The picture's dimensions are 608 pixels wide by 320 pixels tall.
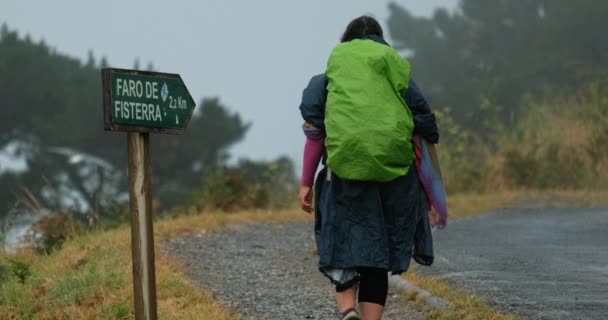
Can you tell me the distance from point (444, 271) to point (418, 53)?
46879mm

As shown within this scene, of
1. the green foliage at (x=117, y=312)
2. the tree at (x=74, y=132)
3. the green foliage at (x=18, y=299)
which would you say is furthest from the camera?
the tree at (x=74, y=132)

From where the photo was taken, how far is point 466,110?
44.9m

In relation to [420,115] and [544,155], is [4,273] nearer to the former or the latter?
[420,115]

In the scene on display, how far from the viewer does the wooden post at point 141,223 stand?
6398 mm

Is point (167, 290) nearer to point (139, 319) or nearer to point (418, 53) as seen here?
point (139, 319)

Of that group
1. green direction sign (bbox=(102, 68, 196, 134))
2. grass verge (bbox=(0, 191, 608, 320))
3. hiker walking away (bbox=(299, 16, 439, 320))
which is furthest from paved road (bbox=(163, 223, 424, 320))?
hiker walking away (bbox=(299, 16, 439, 320))

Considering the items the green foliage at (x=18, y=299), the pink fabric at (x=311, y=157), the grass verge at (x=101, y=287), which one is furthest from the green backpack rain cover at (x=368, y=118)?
the green foliage at (x=18, y=299)

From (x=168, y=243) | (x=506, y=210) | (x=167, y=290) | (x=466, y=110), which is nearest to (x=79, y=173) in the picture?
(x=466, y=110)

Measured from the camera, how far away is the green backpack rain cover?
5852 mm

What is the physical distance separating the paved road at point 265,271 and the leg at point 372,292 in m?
1.70

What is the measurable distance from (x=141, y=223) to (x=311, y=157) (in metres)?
0.94

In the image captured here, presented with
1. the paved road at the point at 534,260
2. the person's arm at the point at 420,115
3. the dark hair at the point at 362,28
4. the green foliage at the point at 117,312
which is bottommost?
the paved road at the point at 534,260

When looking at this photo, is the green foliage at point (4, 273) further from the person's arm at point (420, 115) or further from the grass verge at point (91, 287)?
the person's arm at point (420, 115)

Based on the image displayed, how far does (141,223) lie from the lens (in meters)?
6.40
